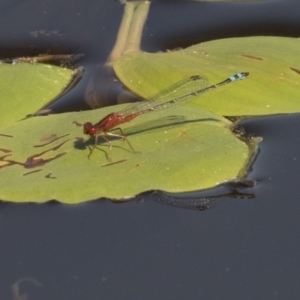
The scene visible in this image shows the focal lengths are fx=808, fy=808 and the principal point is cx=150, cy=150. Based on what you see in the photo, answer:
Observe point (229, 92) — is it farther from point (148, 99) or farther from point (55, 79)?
point (55, 79)

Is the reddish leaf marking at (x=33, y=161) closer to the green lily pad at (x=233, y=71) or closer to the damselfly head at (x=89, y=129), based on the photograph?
the damselfly head at (x=89, y=129)

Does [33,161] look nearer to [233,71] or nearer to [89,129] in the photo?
[89,129]

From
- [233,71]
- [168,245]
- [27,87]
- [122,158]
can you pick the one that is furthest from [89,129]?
[233,71]

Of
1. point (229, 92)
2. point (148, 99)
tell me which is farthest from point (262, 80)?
point (148, 99)

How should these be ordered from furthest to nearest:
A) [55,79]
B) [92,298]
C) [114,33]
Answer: [114,33] < [55,79] < [92,298]

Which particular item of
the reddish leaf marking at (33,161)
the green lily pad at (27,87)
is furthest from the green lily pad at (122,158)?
the green lily pad at (27,87)

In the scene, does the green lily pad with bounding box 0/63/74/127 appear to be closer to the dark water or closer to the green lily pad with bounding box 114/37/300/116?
the dark water

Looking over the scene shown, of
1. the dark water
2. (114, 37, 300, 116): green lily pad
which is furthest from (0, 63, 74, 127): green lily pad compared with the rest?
(114, 37, 300, 116): green lily pad
